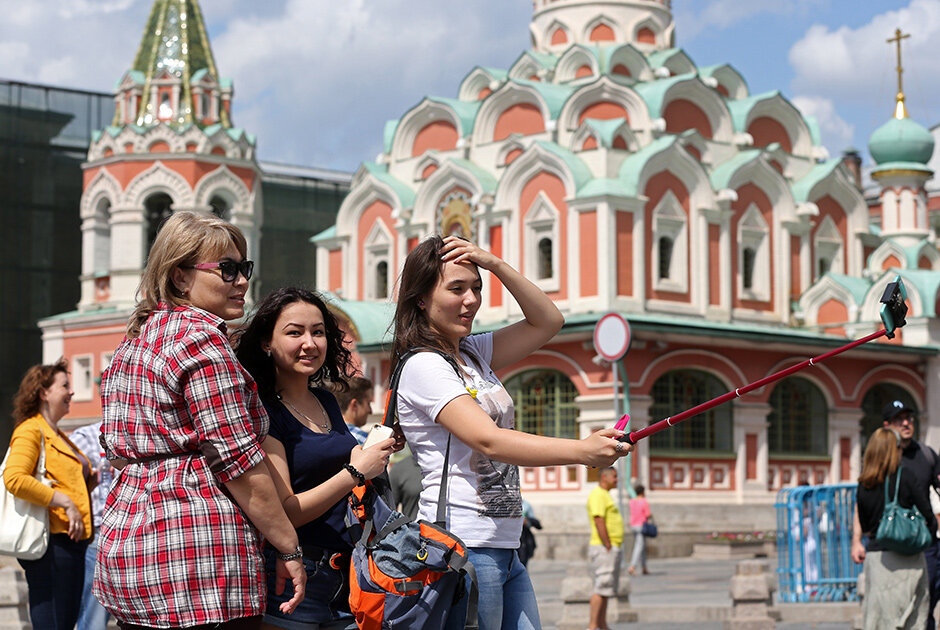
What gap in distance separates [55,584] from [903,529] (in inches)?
188

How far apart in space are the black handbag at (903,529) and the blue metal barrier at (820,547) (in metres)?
6.08

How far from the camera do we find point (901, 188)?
34531 millimetres

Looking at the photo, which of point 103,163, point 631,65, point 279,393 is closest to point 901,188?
point 631,65

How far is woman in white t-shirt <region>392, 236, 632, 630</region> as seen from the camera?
4613 millimetres

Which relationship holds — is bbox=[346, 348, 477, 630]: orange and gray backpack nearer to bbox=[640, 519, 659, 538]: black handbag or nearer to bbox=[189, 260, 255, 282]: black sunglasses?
bbox=[189, 260, 255, 282]: black sunglasses

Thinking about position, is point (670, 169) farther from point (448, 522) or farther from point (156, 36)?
point (448, 522)

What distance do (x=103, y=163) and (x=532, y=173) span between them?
11461 millimetres

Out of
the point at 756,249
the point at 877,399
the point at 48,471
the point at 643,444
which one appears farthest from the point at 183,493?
the point at 877,399

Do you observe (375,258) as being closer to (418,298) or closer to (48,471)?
(48,471)

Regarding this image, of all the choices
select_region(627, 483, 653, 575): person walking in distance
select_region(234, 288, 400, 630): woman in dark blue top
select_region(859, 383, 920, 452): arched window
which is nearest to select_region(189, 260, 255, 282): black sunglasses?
select_region(234, 288, 400, 630): woman in dark blue top

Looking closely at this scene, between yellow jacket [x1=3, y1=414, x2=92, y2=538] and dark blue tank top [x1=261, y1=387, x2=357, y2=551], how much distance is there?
3.35 meters

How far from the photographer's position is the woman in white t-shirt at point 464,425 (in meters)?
4.61

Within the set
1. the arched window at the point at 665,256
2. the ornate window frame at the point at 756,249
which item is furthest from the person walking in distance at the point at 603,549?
the ornate window frame at the point at 756,249

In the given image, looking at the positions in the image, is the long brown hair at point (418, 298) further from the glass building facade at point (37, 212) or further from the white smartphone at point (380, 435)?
the glass building facade at point (37, 212)
